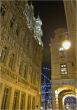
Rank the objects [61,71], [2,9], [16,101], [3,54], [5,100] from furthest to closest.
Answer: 1. [61,71]
2. [16,101]
3. [2,9]
4. [3,54]
5. [5,100]

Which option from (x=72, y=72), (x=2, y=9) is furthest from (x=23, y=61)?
(x=72, y=72)

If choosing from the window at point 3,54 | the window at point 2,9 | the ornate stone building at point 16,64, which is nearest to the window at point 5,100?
the ornate stone building at point 16,64

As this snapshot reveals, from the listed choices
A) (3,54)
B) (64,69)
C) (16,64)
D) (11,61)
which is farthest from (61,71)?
(3,54)

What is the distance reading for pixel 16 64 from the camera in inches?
538

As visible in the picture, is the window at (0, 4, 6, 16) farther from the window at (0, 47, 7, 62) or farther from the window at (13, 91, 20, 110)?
the window at (13, 91, 20, 110)

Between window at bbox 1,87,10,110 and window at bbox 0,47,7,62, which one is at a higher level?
window at bbox 0,47,7,62

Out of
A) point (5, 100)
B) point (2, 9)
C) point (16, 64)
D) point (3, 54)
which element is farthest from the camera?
point (16, 64)

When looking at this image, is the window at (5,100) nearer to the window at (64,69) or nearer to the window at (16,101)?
the window at (16,101)

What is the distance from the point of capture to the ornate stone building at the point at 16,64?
1168 cm

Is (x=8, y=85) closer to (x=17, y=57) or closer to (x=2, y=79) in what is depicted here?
(x=2, y=79)

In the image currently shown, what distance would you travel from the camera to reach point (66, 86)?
60.4 ft

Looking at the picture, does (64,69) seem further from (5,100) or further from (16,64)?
(5,100)

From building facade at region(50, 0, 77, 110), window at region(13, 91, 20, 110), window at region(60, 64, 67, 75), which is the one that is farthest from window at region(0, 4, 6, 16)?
window at region(60, 64, 67, 75)

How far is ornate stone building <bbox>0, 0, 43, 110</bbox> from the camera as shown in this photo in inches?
460
